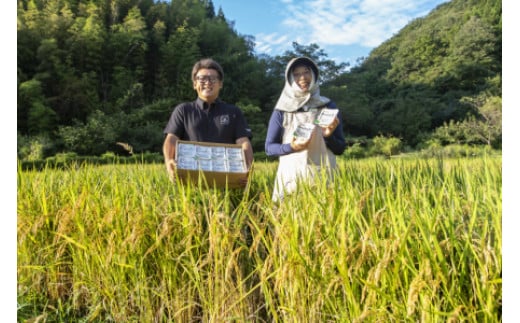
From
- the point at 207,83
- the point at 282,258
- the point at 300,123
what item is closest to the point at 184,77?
the point at 207,83

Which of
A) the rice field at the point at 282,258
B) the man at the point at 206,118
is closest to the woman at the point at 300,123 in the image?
the man at the point at 206,118

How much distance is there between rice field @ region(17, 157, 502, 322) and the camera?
1258mm

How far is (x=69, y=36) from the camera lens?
71.8ft

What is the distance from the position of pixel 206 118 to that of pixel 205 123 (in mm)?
36

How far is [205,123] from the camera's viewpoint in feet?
8.14

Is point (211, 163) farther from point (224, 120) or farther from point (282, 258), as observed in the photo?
point (282, 258)

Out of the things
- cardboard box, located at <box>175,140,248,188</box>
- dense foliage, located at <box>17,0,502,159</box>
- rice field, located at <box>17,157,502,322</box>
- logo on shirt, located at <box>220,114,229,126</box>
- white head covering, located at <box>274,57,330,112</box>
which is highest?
dense foliage, located at <box>17,0,502,159</box>

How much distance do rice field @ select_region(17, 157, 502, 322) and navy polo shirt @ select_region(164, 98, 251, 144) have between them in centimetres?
41

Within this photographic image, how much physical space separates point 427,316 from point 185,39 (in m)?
26.4

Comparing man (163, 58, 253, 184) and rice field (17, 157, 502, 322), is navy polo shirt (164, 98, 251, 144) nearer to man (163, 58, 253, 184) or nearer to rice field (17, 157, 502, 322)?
man (163, 58, 253, 184)

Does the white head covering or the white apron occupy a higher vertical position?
the white head covering

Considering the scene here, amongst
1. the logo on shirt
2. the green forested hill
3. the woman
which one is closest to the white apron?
the woman

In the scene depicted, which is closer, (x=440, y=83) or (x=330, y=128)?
(x=330, y=128)

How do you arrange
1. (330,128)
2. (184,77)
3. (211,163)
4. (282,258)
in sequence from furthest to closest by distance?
(184,77) → (330,128) → (211,163) → (282,258)
